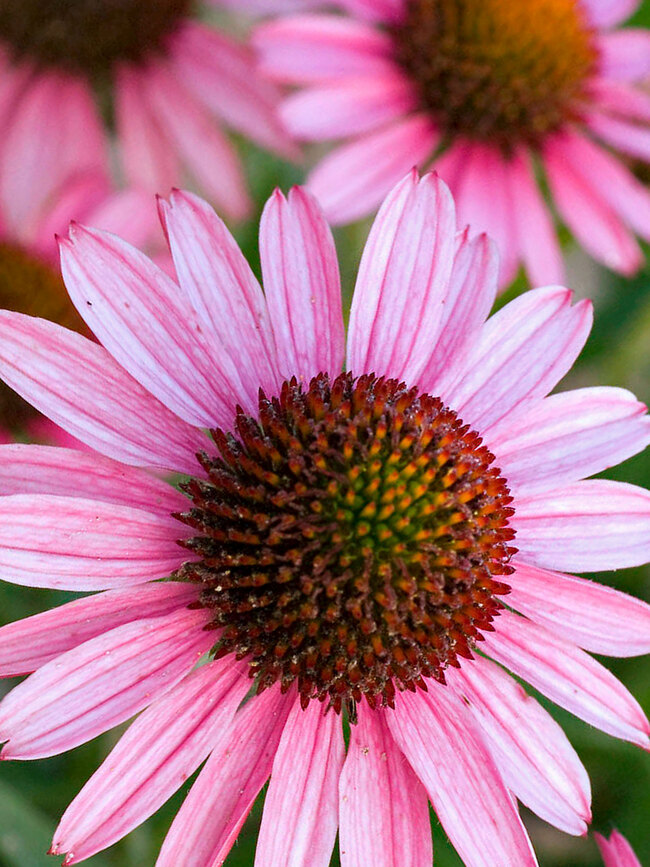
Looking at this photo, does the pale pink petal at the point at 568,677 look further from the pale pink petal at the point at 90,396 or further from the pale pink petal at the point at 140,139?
the pale pink petal at the point at 140,139

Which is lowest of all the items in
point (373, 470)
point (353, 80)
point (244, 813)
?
point (244, 813)

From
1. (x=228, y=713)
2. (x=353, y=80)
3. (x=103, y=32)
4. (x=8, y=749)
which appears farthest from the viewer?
(x=103, y=32)

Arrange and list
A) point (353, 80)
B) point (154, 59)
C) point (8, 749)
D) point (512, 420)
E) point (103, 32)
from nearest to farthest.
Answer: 1. point (8, 749)
2. point (512, 420)
3. point (353, 80)
4. point (103, 32)
5. point (154, 59)

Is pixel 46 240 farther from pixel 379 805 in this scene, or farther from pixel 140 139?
pixel 379 805

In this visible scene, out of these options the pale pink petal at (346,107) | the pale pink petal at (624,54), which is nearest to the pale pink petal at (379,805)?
the pale pink petal at (346,107)

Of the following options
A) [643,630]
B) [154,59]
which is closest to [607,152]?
[154,59]

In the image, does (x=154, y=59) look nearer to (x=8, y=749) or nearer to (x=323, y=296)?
(x=323, y=296)

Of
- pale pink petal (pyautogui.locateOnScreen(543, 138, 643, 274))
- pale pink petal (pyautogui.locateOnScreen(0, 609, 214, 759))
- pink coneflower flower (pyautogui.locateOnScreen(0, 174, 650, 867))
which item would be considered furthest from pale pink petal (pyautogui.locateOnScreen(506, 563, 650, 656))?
pale pink petal (pyautogui.locateOnScreen(543, 138, 643, 274))

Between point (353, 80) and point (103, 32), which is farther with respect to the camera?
point (103, 32)
